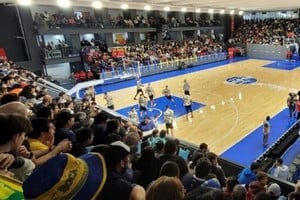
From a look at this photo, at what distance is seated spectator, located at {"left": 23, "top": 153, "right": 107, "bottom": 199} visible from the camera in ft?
4.75

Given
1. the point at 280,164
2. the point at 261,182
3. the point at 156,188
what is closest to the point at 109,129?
the point at 261,182

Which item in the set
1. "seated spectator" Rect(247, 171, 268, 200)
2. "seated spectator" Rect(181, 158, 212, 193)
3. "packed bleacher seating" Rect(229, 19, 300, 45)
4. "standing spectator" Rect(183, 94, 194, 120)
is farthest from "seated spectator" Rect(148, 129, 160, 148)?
"packed bleacher seating" Rect(229, 19, 300, 45)

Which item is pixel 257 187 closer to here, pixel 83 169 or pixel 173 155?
pixel 173 155

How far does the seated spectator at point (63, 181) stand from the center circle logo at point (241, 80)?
17551 millimetres

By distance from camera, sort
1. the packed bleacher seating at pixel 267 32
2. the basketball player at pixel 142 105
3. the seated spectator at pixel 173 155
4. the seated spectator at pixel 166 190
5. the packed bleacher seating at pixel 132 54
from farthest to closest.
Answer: the packed bleacher seating at pixel 267 32
the packed bleacher seating at pixel 132 54
the basketball player at pixel 142 105
the seated spectator at pixel 173 155
the seated spectator at pixel 166 190

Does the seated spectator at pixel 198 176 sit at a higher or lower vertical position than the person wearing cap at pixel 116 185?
lower

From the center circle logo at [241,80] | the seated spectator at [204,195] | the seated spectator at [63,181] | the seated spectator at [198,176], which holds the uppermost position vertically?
the seated spectator at [63,181]

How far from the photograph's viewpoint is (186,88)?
13.2m

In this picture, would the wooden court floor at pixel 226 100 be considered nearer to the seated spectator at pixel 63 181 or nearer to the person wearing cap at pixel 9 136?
the person wearing cap at pixel 9 136

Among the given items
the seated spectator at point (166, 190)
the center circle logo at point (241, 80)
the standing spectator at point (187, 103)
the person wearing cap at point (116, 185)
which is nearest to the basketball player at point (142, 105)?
the standing spectator at point (187, 103)

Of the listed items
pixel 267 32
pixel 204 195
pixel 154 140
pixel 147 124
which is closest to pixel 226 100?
pixel 147 124

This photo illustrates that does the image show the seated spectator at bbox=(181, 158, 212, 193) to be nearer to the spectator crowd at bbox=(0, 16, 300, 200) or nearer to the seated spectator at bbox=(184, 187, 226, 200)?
the spectator crowd at bbox=(0, 16, 300, 200)

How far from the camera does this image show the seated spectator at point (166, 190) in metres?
1.69

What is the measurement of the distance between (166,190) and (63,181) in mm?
603
